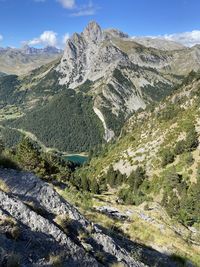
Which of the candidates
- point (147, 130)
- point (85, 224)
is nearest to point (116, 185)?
point (147, 130)

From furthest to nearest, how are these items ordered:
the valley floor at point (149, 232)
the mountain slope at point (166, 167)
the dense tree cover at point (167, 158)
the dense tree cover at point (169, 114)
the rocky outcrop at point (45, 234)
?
the dense tree cover at point (169, 114) < the dense tree cover at point (167, 158) < the mountain slope at point (166, 167) < the valley floor at point (149, 232) < the rocky outcrop at point (45, 234)

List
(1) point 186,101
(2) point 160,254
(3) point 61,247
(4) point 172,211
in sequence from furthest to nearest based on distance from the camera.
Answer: (1) point 186,101, (4) point 172,211, (2) point 160,254, (3) point 61,247

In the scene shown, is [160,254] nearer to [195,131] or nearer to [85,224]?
[85,224]

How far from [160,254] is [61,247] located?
11735 mm

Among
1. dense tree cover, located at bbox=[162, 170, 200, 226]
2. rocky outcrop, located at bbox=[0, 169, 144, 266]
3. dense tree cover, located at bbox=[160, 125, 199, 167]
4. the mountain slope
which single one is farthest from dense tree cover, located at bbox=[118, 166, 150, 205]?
rocky outcrop, located at bbox=[0, 169, 144, 266]

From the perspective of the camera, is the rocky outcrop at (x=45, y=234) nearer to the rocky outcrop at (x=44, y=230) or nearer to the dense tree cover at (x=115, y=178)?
the rocky outcrop at (x=44, y=230)

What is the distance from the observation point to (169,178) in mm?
108250

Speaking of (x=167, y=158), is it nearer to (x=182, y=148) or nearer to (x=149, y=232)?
(x=182, y=148)

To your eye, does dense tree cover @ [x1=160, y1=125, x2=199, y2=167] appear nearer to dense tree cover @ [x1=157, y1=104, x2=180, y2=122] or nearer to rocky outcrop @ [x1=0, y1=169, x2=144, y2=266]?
dense tree cover @ [x1=157, y1=104, x2=180, y2=122]

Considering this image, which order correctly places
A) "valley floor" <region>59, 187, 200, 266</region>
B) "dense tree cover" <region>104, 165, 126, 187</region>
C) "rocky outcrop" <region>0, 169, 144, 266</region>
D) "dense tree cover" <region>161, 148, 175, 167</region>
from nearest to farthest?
"rocky outcrop" <region>0, 169, 144, 266</region> < "valley floor" <region>59, 187, 200, 266</region> < "dense tree cover" <region>161, 148, 175, 167</region> < "dense tree cover" <region>104, 165, 126, 187</region>

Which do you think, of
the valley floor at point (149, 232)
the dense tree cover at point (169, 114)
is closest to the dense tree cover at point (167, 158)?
the dense tree cover at point (169, 114)

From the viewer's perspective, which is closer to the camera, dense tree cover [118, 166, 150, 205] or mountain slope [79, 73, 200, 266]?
mountain slope [79, 73, 200, 266]

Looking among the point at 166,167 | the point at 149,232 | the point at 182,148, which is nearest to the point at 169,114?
the point at 182,148

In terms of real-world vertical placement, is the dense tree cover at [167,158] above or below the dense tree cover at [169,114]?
below
